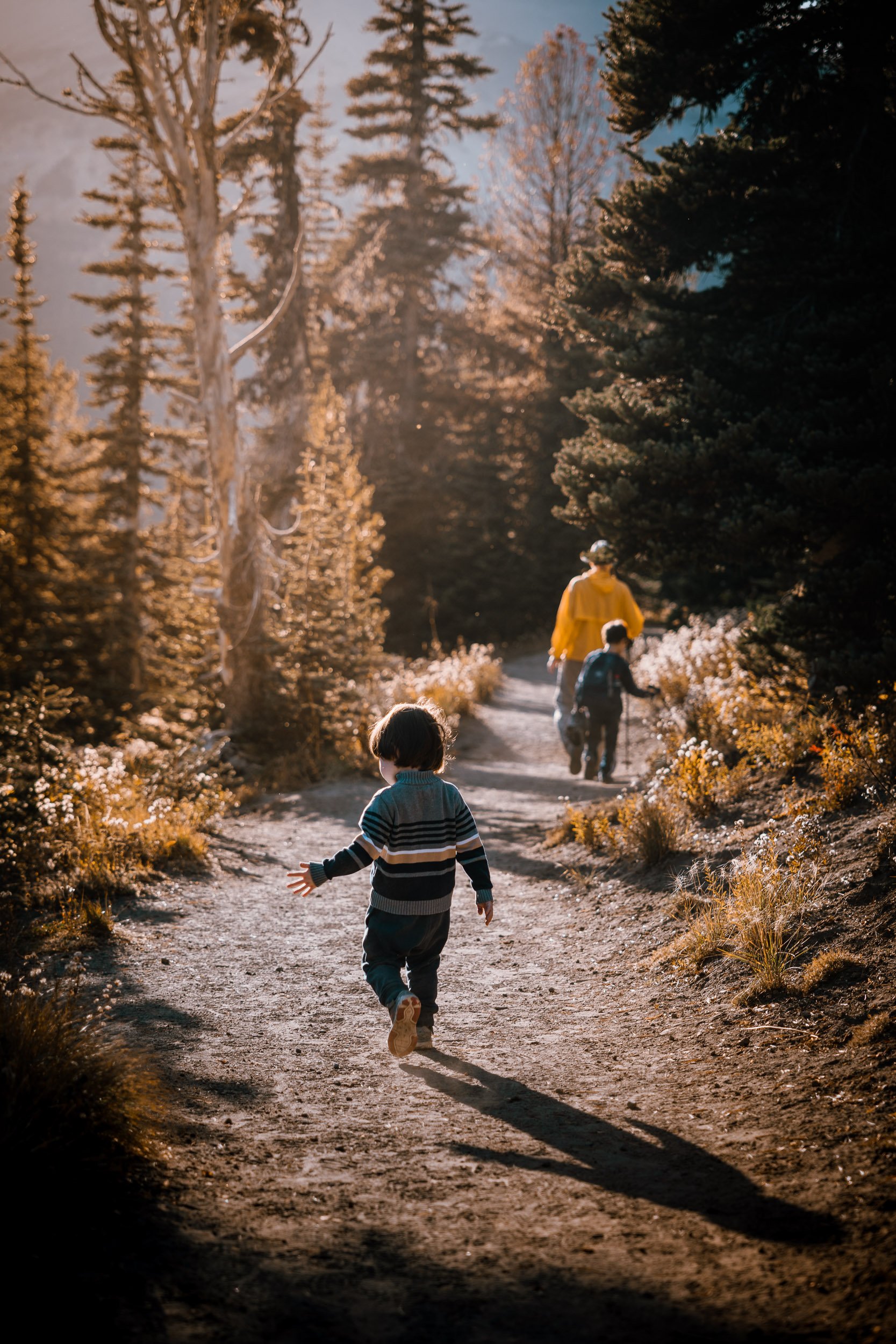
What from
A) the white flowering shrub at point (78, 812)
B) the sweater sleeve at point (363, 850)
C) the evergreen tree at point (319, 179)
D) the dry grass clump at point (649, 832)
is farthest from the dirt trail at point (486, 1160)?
the evergreen tree at point (319, 179)

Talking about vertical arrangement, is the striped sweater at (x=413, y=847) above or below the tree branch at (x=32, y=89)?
below

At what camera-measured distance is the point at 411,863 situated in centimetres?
395

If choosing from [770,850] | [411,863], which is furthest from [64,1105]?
[770,850]

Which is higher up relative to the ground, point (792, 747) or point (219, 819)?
point (792, 747)

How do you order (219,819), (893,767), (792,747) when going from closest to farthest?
(893,767)
(792,747)
(219,819)

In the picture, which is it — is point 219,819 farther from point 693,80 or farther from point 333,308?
point 333,308

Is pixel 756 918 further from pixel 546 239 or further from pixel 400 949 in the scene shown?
pixel 546 239

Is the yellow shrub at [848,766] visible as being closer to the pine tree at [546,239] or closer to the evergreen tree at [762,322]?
the evergreen tree at [762,322]

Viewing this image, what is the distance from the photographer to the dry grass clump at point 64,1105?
251 cm

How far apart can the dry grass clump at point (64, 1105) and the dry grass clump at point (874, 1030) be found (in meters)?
2.64

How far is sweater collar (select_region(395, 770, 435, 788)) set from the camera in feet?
13.3

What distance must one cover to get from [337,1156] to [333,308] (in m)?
28.4

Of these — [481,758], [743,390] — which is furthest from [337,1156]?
[481,758]

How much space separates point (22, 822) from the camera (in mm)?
6984
